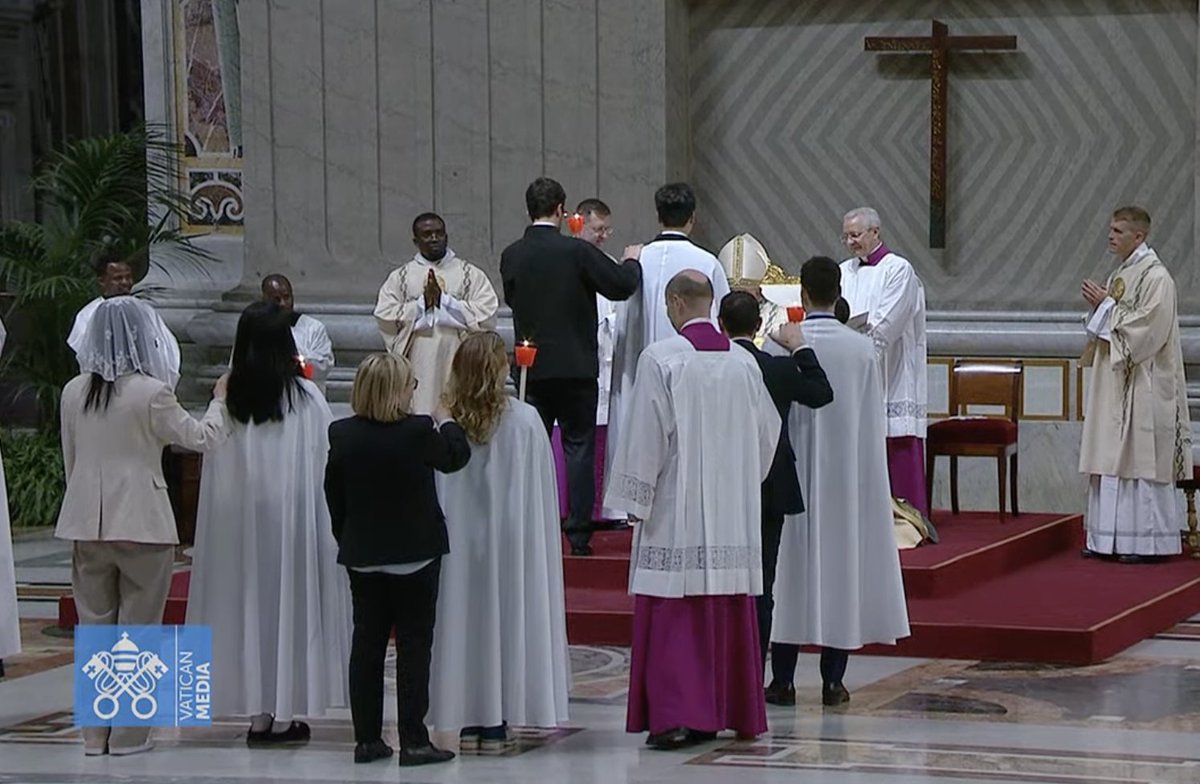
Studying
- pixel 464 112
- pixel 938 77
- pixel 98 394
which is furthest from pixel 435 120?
pixel 98 394

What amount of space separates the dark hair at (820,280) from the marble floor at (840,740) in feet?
4.61

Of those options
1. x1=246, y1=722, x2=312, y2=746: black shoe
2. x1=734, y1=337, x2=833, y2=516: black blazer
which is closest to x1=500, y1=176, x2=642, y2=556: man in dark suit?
x1=734, y1=337, x2=833, y2=516: black blazer

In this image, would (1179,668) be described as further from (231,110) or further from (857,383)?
(231,110)

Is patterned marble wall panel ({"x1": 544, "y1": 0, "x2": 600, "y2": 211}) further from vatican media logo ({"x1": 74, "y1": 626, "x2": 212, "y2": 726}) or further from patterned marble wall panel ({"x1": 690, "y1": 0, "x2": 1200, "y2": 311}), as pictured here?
vatican media logo ({"x1": 74, "y1": 626, "x2": 212, "y2": 726})

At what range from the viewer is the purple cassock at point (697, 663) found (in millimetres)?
6902

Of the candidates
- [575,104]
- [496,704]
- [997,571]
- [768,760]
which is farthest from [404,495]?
[575,104]

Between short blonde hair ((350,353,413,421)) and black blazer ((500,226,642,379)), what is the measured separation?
2920 millimetres

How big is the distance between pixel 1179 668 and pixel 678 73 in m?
5.58

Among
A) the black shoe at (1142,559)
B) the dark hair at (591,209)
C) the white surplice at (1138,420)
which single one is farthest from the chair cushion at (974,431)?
the dark hair at (591,209)

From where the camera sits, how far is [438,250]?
11.1 metres

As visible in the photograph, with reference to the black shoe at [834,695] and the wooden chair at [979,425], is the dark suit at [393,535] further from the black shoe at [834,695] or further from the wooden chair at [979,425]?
the wooden chair at [979,425]

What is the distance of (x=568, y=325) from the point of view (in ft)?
31.2

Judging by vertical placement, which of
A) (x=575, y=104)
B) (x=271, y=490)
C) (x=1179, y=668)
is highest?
(x=575, y=104)

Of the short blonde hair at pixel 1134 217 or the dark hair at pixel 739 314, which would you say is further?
the short blonde hair at pixel 1134 217
